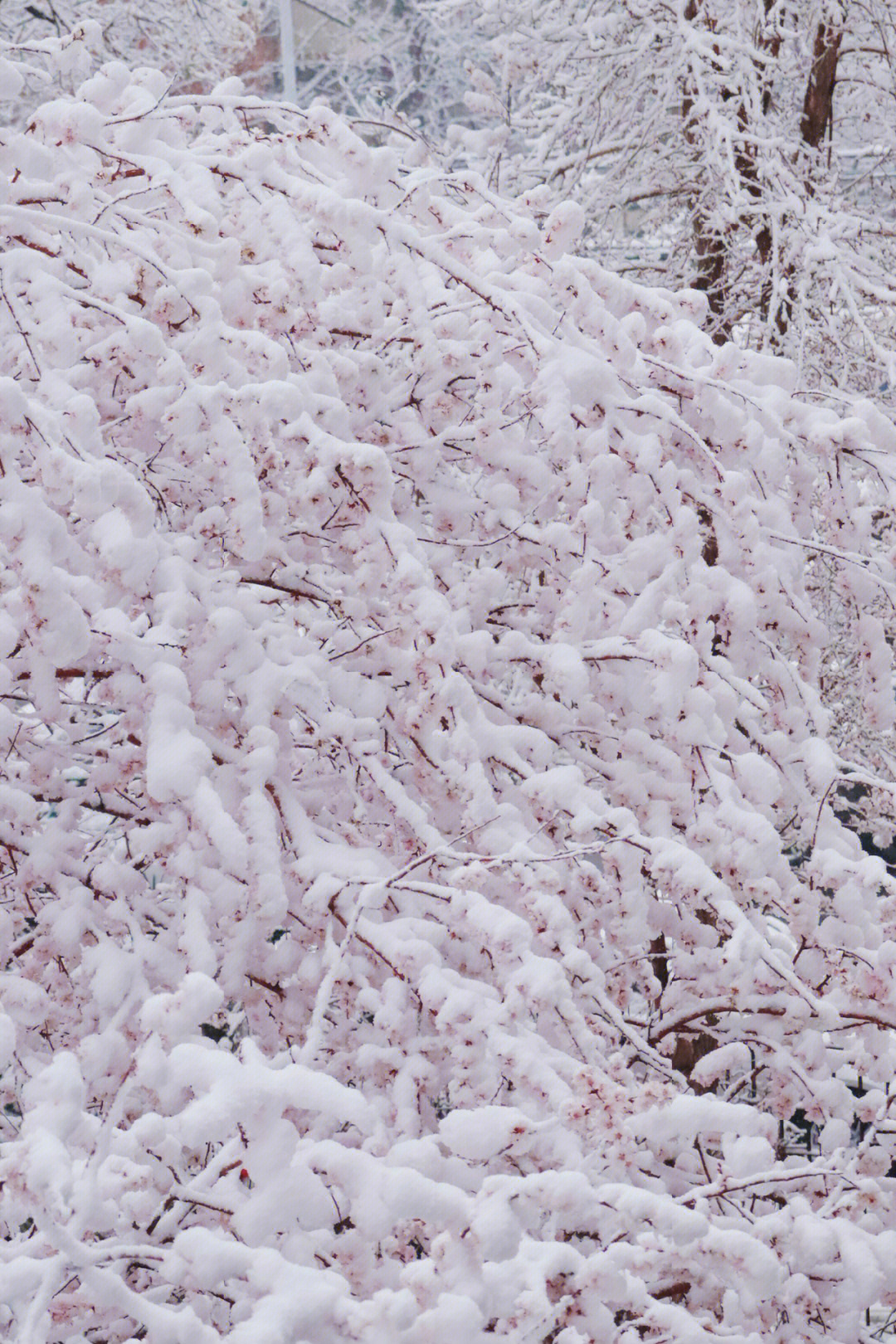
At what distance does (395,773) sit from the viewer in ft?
8.74

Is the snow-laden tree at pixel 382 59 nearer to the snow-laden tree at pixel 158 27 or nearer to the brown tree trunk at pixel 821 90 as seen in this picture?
the snow-laden tree at pixel 158 27

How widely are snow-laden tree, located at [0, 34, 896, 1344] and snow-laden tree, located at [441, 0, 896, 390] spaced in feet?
11.8

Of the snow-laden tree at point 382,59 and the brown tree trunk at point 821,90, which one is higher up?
the brown tree trunk at point 821,90

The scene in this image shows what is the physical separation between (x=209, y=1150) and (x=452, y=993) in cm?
61

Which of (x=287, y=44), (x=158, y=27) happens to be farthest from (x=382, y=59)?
(x=158, y=27)

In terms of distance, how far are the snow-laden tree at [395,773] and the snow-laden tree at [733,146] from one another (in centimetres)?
359

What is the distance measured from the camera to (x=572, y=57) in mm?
6719

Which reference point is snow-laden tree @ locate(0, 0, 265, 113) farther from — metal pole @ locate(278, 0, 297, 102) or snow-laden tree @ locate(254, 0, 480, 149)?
snow-laden tree @ locate(254, 0, 480, 149)

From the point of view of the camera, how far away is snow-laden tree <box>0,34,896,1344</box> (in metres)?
1.68

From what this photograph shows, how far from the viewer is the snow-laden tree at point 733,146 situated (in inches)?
254

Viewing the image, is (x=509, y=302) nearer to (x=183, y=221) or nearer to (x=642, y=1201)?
(x=183, y=221)

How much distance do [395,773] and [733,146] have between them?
5.13 meters

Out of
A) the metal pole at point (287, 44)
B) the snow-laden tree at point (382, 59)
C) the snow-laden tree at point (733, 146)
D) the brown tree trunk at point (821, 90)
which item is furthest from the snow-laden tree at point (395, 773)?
the snow-laden tree at point (382, 59)

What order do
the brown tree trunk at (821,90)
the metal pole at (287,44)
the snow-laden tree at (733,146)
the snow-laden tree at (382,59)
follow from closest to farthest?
1. the snow-laden tree at (733,146)
2. the brown tree trunk at (821,90)
3. the metal pole at (287,44)
4. the snow-laden tree at (382,59)
